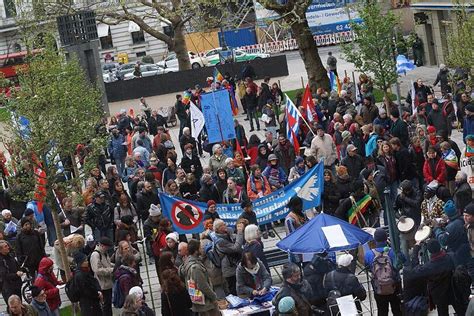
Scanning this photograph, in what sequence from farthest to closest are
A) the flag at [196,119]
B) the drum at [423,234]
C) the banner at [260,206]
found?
the flag at [196,119], the banner at [260,206], the drum at [423,234]

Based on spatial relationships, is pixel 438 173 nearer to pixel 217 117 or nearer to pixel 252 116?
pixel 217 117

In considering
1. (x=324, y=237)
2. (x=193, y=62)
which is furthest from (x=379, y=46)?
(x=193, y=62)

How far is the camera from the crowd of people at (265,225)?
15.4 m

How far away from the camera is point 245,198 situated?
2167 cm

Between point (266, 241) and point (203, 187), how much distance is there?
1610 mm

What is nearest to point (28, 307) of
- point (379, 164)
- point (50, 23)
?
point (379, 164)

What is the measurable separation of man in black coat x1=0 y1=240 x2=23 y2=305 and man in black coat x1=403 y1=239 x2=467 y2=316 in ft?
21.1

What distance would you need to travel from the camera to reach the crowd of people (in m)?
15.4

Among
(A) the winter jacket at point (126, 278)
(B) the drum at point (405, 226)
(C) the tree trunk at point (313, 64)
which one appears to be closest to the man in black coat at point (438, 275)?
(B) the drum at point (405, 226)

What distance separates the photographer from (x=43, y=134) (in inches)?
808

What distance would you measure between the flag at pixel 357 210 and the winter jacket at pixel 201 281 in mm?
4140

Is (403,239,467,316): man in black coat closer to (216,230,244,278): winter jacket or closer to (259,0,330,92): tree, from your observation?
(216,230,244,278): winter jacket

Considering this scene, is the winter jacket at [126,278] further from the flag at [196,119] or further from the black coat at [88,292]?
the flag at [196,119]

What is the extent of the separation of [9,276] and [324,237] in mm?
5150
